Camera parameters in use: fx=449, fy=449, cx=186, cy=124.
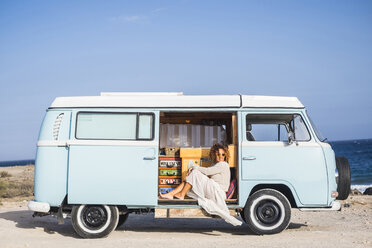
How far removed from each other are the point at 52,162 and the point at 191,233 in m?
3.16

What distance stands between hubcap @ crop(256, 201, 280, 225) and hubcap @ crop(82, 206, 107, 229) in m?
3.04

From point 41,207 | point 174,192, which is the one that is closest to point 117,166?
point 174,192

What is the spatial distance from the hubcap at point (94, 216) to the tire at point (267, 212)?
2.80 metres

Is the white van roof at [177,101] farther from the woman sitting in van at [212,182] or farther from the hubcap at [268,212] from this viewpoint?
the hubcap at [268,212]

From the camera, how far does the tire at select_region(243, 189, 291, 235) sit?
866cm

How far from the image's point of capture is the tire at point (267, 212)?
28.4ft

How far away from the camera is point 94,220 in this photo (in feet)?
29.1

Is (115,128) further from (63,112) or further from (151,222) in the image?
(151,222)

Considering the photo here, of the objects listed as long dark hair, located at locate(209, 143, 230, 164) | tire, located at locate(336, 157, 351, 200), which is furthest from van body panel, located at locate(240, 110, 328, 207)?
tire, located at locate(336, 157, 351, 200)

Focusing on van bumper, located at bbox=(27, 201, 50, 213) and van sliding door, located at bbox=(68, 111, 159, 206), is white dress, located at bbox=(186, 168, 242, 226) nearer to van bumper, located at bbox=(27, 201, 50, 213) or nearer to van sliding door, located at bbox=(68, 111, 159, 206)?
van sliding door, located at bbox=(68, 111, 159, 206)

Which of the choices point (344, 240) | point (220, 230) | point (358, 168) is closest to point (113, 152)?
point (220, 230)

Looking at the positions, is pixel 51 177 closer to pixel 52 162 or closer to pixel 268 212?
pixel 52 162

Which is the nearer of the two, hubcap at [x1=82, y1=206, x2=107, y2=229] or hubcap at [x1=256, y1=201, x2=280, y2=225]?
hubcap at [x1=256, y1=201, x2=280, y2=225]

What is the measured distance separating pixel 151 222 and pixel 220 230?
2.14 m
